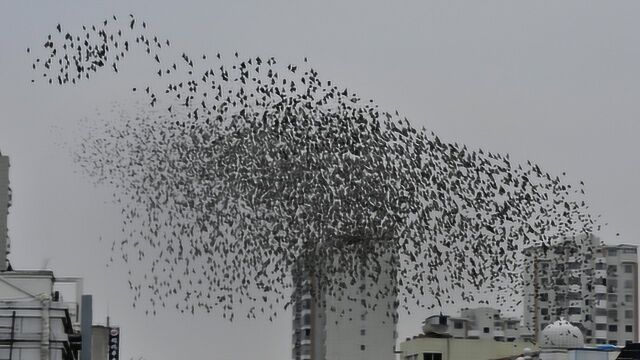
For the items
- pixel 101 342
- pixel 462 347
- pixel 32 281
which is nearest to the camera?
pixel 32 281

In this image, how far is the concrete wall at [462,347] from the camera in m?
174

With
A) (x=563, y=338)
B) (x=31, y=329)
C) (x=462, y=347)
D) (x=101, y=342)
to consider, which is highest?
(x=462, y=347)

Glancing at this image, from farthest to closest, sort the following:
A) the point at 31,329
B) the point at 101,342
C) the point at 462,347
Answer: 1. the point at 462,347
2. the point at 101,342
3. the point at 31,329

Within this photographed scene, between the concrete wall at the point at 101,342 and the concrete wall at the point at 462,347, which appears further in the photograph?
the concrete wall at the point at 462,347

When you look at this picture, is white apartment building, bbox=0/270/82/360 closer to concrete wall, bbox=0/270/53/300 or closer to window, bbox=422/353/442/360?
concrete wall, bbox=0/270/53/300

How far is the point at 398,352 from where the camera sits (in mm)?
185250

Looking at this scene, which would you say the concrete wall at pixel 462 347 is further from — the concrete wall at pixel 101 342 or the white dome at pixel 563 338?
the white dome at pixel 563 338

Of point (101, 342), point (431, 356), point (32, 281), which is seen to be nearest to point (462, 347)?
point (431, 356)

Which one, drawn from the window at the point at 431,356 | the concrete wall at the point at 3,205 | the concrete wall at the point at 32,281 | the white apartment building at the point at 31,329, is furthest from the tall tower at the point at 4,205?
the window at the point at 431,356

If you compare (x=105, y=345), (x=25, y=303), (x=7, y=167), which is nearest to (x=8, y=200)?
(x=7, y=167)

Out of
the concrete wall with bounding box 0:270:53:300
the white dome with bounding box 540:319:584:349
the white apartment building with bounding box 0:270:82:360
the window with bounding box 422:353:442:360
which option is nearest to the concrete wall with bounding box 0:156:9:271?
the concrete wall with bounding box 0:270:53:300

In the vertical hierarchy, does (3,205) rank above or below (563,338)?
above

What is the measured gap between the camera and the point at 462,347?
175 metres

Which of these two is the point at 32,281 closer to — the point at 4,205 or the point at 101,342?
the point at 4,205
